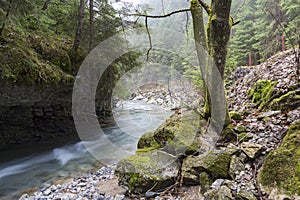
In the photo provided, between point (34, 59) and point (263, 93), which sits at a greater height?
point (34, 59)

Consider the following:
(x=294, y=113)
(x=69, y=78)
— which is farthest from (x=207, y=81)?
(x=69, y=78)

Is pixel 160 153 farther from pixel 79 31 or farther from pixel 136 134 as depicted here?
pixel 79 31

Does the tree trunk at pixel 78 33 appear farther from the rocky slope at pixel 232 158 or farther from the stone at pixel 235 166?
the stone at pixel 235 166

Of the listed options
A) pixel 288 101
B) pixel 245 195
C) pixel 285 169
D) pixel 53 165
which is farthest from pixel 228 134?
pixel 53 165

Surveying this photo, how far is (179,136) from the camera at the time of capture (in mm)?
3408

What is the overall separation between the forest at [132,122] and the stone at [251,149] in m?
0.01

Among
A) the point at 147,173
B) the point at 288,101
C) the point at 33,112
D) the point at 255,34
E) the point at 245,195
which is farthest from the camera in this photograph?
the point at 255,34

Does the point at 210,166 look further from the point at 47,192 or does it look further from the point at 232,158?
the point at 47,192

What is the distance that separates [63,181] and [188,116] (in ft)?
8.70

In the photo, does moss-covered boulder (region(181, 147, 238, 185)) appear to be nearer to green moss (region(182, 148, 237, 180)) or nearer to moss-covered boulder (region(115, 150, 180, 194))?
green moss (region(182, 148, 237, 180))

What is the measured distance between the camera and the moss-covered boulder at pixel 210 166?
2.53 meters

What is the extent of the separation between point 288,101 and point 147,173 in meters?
2.41

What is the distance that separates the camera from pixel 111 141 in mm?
7094

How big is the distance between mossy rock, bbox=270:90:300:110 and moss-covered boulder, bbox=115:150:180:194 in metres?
1.85
